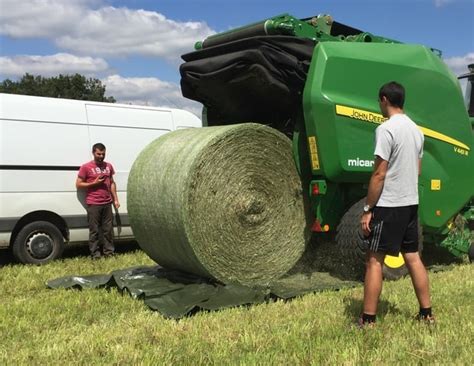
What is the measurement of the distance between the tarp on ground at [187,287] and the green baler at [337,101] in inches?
21.3

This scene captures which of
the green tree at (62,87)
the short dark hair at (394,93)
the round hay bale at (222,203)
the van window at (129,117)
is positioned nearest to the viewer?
the short dark hair at (394,93)

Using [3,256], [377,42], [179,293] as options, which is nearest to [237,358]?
[179,293]

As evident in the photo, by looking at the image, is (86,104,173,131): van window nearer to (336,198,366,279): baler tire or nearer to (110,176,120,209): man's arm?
(110,176,120,209): man's arm

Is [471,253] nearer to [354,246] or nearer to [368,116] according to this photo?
[354,246]

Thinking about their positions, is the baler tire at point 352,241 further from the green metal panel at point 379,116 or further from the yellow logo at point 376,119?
the yellow logo at point 376,119

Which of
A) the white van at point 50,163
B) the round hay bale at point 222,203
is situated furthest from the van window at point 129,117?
the round hay bale at point 222,203

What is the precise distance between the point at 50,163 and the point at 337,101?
14.5 ft

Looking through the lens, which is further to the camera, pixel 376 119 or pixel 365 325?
pixel 376 119

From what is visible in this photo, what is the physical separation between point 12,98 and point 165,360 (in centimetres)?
551

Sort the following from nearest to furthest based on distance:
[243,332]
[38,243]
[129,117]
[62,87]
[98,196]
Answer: [243,332]
[38,243]
[98,196]
[129,117]
[62,87]

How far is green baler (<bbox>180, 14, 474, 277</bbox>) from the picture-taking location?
562cm

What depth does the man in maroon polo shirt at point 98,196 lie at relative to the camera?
8312 millimetres

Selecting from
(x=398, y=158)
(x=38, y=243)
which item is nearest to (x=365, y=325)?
(x=398, y=158)

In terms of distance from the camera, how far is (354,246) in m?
5.71
